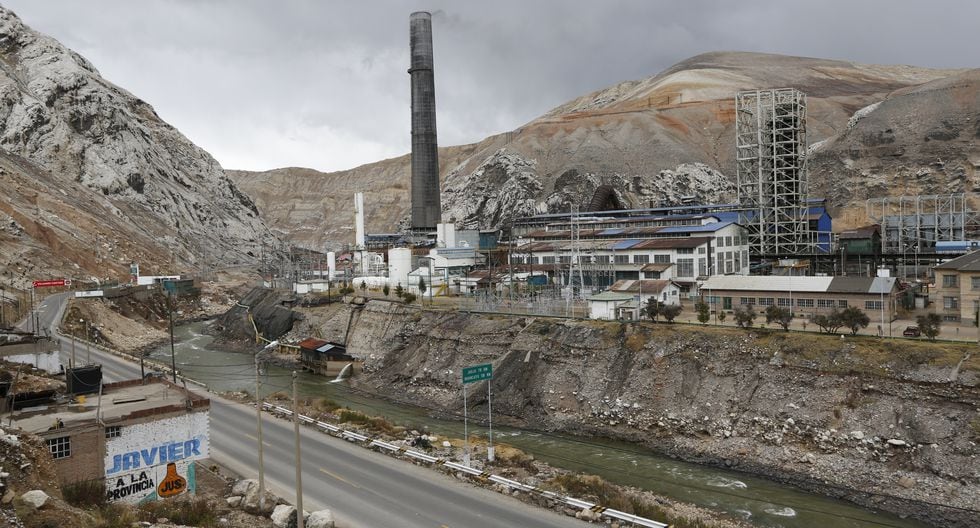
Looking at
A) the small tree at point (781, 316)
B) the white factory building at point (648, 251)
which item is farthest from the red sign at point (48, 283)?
the small tree at point (781, 316)

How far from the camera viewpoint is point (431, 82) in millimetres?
81062

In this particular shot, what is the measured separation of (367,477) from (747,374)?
17.5m

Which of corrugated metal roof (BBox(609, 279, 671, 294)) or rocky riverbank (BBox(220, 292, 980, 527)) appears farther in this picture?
corrugated metal roof (BBox(609, 279, 671, 294))

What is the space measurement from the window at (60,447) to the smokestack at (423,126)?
69.2 metres

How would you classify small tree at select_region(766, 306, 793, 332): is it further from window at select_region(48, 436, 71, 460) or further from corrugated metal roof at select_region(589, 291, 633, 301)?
window at select_region(48, 436, 71, 460)

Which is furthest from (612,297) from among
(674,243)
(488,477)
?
(488,477)

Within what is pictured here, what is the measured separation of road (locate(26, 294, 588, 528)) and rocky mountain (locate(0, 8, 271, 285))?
47347 millimetres

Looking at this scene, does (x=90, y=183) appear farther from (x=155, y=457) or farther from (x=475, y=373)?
(x=475, y=373)

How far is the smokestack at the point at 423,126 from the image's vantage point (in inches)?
3162

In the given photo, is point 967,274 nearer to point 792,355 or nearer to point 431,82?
point 792,355

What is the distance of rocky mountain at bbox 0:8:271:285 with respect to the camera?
6775 cm

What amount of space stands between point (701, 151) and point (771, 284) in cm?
7612

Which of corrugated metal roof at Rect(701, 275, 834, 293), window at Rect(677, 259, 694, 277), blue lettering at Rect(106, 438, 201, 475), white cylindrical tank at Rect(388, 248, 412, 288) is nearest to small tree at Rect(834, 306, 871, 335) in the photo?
corrugated metal roof at Rect(701, 275, 834, 293)

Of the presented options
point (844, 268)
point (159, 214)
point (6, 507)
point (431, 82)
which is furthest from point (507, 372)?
point (159, 214)
